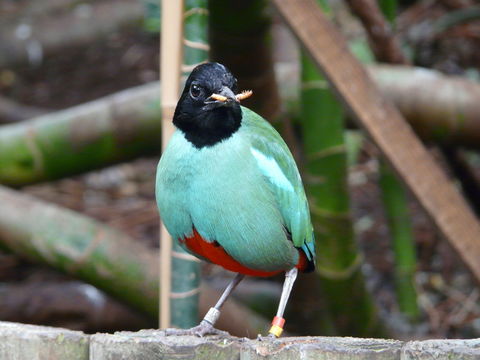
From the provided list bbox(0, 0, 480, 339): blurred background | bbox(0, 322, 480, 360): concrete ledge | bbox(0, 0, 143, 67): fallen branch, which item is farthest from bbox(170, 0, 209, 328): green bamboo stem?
bbox(0, 0, 143, 67): fallen branch

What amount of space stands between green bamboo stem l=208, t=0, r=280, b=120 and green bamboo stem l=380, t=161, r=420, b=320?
95 centimetres

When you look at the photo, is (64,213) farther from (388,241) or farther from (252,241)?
(388,241)

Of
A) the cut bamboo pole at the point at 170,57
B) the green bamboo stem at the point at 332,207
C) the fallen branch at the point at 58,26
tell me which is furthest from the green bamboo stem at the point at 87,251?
the fallen branch at the point at 58,26

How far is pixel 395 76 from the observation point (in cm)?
429

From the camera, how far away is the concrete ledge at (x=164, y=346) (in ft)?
5.79

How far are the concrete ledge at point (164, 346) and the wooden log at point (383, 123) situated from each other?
4.10ft

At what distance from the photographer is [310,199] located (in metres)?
4.03

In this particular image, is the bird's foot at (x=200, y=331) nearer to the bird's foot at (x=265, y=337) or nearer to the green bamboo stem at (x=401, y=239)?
the bird's foot at (x=265, y=337)

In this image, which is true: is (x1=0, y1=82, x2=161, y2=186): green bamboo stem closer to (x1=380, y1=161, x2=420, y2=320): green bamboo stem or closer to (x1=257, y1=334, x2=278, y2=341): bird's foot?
(x1=380, y1=161, x2=420, y2=320): green bamboo stem

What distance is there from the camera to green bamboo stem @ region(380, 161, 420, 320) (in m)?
4.44

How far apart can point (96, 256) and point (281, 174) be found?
182cm

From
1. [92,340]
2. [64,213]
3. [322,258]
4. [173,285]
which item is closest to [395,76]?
[322,258]

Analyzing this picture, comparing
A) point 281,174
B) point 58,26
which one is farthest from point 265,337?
point 58,26

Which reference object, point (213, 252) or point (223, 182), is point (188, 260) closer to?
point (213, 252)
